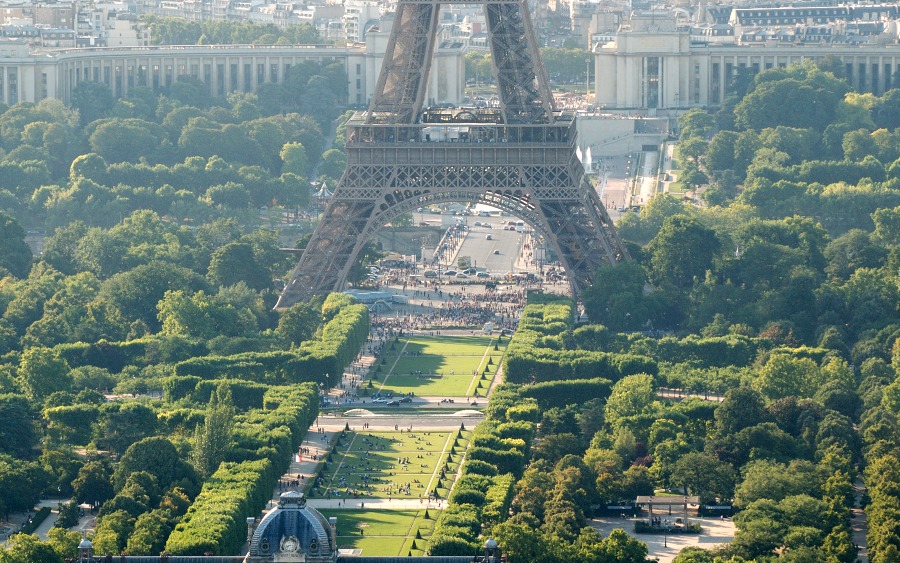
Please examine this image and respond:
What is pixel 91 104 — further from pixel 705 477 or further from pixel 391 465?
pixel 705 477

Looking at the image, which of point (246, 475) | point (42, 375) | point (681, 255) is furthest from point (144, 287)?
point (246, 475)

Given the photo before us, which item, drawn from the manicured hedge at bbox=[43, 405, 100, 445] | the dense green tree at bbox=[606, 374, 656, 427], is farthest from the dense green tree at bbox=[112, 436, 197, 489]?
the dense green tree at bbox=[606, 374, 656, 427]

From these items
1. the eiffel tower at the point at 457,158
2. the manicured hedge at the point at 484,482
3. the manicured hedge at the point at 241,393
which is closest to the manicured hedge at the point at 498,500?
the manicured hedge at the point at 484,482

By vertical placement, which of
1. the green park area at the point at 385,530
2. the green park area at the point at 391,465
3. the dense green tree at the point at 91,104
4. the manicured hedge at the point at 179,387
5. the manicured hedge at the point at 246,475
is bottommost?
the green park area at the point at 385,530

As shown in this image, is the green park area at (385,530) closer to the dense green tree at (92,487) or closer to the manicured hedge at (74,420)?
the dense green tree at (92,487)

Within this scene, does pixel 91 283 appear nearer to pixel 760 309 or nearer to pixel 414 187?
pixel 414 187
